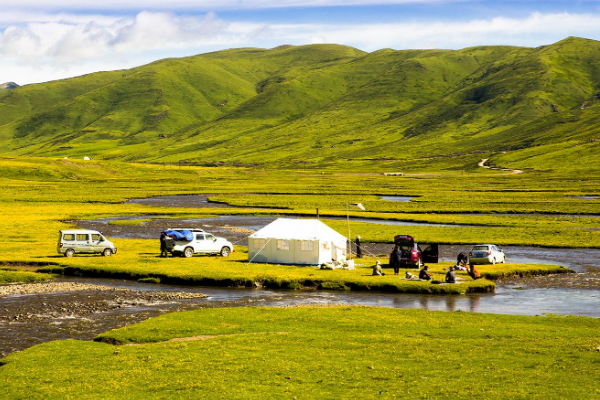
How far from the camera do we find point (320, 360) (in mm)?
30250

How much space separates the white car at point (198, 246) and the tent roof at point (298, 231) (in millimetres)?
6803

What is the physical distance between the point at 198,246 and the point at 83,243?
11837 mm

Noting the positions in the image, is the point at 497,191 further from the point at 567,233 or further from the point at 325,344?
the point at 325,344

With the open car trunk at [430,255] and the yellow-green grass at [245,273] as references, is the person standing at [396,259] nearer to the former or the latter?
the yellow-green grass at [245,273]

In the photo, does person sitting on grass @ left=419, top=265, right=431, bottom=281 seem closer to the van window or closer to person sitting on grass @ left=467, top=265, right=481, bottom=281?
person sitting on grass @ left=467, top=265, right=481, bottom=281

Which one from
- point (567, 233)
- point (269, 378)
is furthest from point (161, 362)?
point (567, 233)

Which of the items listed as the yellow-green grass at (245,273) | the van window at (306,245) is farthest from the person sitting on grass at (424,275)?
the van window at (306,245)

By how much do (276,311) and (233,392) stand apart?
1873cm

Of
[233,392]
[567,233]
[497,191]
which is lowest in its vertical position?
[233,392]

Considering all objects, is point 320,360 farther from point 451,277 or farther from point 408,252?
point 408,252

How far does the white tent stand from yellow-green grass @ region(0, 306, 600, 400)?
2363 centimetres

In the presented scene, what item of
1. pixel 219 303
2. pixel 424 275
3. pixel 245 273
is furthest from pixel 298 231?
pixel 219 303

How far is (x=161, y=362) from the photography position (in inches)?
1192

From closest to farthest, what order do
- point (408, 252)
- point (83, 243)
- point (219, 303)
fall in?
point (219, 303) < point (408, 252) < point (83, 243)
